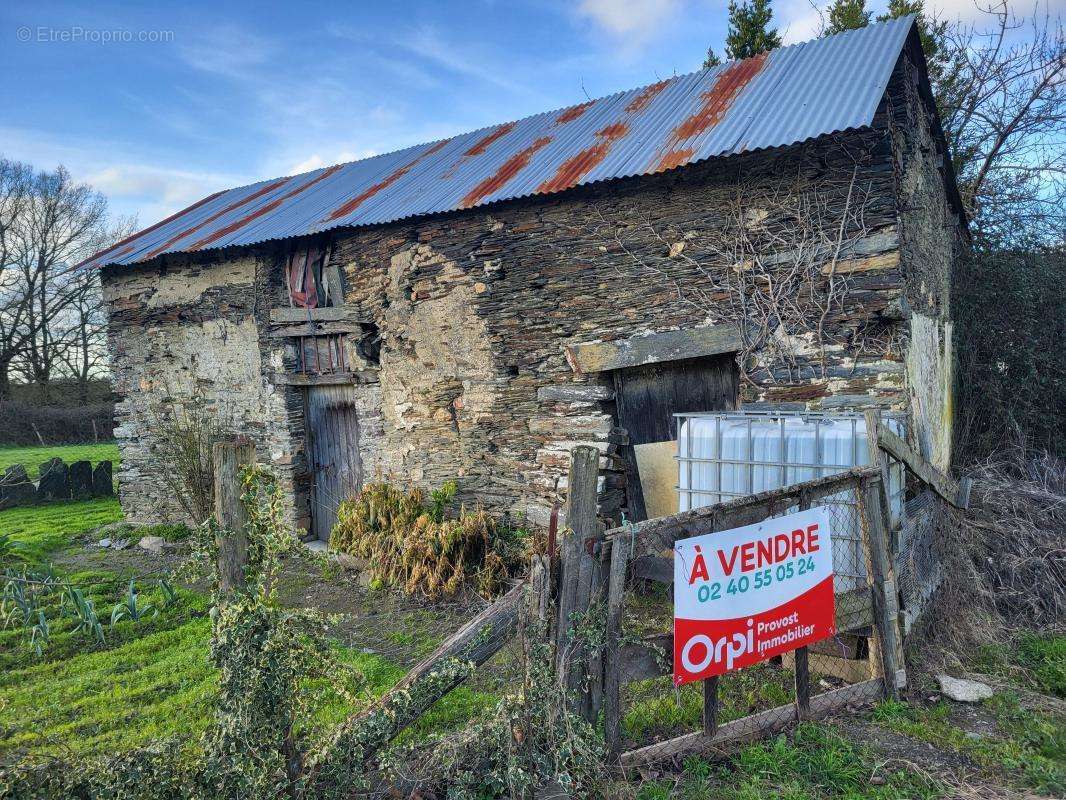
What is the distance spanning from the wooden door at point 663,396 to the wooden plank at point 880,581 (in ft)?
7.15

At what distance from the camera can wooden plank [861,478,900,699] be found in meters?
3.72

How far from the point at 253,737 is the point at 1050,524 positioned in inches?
256

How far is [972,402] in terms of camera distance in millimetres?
8992

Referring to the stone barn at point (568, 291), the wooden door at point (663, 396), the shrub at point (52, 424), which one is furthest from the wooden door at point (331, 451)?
the shrub at point (52, 424)

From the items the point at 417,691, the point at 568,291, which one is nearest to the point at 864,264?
the point at 568,291

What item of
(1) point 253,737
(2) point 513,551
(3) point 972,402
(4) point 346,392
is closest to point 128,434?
(4) point 346,392

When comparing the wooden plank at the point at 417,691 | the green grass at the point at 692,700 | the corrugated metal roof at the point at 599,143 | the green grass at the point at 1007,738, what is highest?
the corrugated metal roof at the point at 599,143

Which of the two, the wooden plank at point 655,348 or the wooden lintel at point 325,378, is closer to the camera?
the wooden plank at point 655,348

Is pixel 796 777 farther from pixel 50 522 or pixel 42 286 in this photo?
pixel 42 286

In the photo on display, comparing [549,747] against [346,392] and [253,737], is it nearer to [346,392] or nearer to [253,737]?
[253,737]

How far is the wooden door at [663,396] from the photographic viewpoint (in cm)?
597

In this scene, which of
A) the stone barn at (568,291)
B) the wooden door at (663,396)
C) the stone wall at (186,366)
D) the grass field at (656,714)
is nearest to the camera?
the grass field at (656,714)

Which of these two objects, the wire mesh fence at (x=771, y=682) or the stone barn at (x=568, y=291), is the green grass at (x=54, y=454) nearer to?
the stone barn at (x=568, y=291)

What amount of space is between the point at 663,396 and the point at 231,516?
442 centimetres
